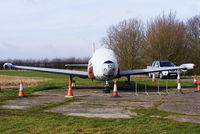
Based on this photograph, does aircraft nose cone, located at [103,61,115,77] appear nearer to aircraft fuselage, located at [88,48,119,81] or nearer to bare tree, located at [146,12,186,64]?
aircraft fuselage, located at [88,48,119,81]

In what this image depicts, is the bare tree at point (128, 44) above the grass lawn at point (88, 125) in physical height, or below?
above

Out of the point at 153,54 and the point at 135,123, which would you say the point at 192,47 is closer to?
the point at 153,54

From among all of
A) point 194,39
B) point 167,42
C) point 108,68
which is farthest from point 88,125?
point 194,39

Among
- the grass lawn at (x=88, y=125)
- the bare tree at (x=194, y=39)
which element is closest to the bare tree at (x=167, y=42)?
the bare tree at (x=194, y=39)

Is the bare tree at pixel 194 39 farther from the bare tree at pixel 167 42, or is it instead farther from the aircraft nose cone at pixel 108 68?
the aircraft nose cone at pixel 108 68

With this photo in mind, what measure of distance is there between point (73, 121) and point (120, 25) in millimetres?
48075

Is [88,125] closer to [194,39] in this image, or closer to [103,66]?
[103,66]

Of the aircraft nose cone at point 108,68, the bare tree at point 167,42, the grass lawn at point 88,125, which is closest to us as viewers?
the grass lawn at point 88,125

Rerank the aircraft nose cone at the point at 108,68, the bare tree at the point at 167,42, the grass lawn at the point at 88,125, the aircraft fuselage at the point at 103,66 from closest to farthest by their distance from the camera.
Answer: the grass lawn at the point at 88,125
the aircraft nose cone at the point at 108,68
the aircraft fuselage at the point at 103,66
the bare tree at the point at 167,42

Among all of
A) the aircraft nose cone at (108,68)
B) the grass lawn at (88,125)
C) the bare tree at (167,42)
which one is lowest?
the grass lawn at (88,125)

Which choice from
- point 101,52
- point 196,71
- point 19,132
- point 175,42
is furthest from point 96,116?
point 196,71

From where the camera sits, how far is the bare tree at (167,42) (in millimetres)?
42781

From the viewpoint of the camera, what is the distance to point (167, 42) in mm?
42938

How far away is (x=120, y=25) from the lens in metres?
53.9
